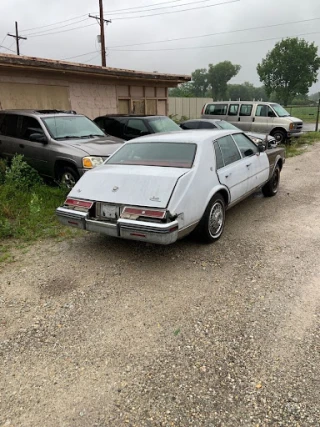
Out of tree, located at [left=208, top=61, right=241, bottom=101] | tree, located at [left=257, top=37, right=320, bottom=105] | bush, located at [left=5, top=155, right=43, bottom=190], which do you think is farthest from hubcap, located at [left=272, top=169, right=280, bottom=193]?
tree, located at [left=208, top=61, right=241, bottom=101]

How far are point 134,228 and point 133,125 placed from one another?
6107 millimetres

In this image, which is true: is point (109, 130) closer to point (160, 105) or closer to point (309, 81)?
point (160, 105)

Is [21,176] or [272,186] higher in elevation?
[21,176]

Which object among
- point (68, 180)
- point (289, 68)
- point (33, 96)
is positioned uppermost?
point (289, 68)

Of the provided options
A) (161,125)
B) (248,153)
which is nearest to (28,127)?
(161,125)

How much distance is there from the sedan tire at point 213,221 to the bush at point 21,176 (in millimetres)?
4183

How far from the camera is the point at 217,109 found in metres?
15.5

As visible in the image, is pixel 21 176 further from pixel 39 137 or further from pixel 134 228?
pixel 134 228

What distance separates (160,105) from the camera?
15.7 metres

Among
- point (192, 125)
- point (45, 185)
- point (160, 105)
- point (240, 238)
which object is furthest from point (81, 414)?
point (160, 105)

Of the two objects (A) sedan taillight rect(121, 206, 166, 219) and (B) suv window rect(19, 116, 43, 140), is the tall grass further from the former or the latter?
(A) sedan taillight rect(121, 206, 166, 219)

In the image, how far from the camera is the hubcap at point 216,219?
4525mm

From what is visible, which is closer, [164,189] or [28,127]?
[164,189]

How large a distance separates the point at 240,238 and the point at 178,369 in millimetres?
2710
